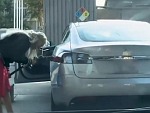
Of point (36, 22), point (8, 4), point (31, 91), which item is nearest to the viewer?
point (31, 91)

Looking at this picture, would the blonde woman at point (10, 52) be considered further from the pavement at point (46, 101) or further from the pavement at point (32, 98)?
the pavement at point (46, 101)

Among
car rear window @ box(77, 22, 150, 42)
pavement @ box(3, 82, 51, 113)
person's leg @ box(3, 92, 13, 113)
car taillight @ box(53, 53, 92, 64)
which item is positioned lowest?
pavement @ box(3, 82, 51, 113)

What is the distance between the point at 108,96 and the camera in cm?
638

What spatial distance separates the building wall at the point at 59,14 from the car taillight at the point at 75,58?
1729 centimetres

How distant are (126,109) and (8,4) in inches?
1365

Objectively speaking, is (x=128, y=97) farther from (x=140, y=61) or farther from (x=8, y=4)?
(x=8, y=4)

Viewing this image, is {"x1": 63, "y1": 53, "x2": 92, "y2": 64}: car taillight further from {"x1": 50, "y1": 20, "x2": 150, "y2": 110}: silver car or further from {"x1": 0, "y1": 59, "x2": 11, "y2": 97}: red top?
{"x1": 0, "y1": 59, "x2": 11, "y2": 97}: red top

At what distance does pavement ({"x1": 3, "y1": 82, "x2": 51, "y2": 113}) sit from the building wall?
12288 millimetres

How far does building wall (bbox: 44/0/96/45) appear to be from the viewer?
78.6ft

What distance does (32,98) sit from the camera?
382 inches

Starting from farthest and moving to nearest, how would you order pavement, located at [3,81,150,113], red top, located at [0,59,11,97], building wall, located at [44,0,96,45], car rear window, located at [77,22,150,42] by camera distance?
building wall, located at [44,0,96,45], car rear window, located at [77,22,150,42], pavement, located at [3,81,150,113], red top, located at [0,59,11,97]

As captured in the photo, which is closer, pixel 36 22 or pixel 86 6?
pixel 86 6

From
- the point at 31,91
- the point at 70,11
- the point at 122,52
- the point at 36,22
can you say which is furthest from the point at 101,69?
the point at 36,22

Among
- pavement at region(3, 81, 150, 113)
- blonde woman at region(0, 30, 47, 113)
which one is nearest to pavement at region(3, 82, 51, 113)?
pavement at region(3, 81, 150, 113)
